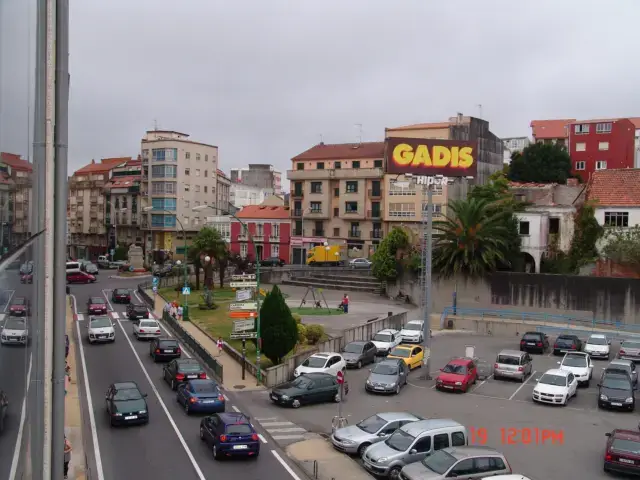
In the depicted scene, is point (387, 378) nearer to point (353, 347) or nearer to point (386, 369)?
point (386, 369)

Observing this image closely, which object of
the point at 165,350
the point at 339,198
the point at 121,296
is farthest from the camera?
the point at 339,198

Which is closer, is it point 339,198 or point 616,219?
point 616,219

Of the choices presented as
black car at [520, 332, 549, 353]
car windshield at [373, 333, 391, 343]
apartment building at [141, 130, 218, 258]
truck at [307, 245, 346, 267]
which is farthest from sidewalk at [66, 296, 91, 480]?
apartment building at [141, 130, 218, 258]

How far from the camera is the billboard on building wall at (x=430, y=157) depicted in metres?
41.8

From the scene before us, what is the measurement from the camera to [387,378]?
92.8 feet

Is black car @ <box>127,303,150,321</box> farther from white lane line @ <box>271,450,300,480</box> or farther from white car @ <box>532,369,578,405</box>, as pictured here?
white car @ <box>532,369,578,405</box>

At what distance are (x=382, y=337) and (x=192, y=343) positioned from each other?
37.1 ft

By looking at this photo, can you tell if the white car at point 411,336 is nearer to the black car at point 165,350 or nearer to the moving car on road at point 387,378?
the moving car on road at point 387,378

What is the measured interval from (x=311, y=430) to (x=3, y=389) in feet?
68.4

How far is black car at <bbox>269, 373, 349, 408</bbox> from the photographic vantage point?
2577 centimetres

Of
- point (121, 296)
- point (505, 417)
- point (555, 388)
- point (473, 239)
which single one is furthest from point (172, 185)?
point (505, 417)

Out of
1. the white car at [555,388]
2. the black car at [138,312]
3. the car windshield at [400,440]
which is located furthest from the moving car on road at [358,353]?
the black car at [138,312]

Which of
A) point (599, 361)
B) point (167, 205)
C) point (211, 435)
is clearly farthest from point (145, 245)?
point (211, 435)

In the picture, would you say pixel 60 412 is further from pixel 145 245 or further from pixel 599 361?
pixel 145 245
